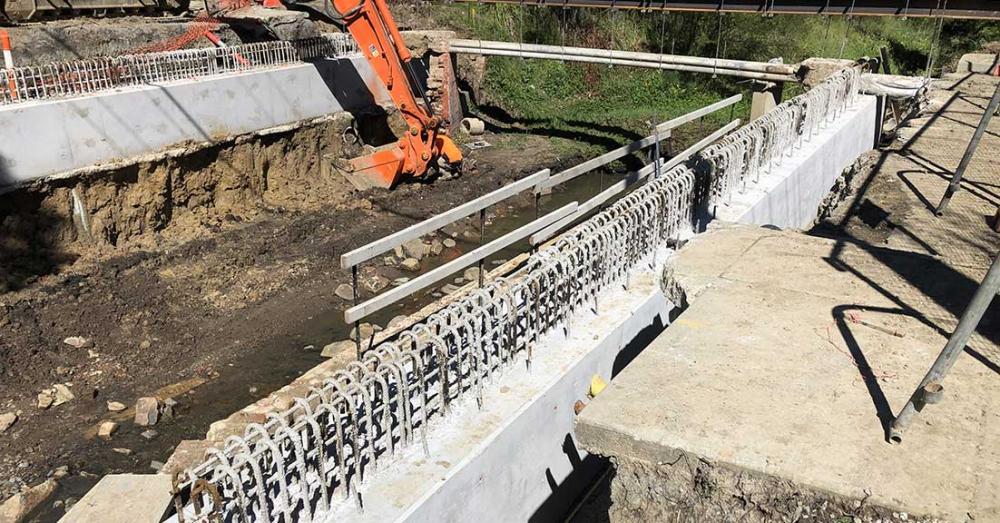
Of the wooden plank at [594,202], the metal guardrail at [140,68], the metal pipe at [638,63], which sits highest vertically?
the metal guardrail at [140,68]

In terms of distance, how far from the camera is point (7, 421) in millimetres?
8891

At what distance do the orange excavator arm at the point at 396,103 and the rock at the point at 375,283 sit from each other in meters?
4.18

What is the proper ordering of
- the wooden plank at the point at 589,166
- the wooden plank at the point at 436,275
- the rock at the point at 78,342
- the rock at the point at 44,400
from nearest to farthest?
the wooden plank at the point at 436,275 < the wooden plank at the point at 589,166 < the rock at the point at 44,400 < the rock at the point at 78,342

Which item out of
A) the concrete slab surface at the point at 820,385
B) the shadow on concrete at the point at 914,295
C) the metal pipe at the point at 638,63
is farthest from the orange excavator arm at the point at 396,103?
the shadow on concrete at the point at 914,295

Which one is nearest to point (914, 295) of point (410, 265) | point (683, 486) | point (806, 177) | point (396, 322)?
point (683, 486)

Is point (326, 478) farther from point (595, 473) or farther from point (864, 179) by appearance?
point (864, 179)

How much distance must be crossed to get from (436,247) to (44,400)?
692cm

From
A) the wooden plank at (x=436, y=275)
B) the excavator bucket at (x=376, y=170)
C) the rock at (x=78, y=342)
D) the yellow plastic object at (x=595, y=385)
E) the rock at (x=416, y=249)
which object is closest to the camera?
the wooden plank at (x=436, y=275)

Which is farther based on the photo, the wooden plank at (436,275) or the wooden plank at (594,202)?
the wooden plank at (594,202)

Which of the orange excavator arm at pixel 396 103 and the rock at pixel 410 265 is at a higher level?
the orange excavator arm at pixel 396 103

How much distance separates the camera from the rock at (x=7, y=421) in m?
8.83

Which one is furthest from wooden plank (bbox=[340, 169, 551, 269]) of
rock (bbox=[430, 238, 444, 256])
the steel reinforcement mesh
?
rock (bbox=[430, 238, 444, 256])

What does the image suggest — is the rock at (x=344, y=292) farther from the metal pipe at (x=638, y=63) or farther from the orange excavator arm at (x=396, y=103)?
the metal pipe at (x=638, y=63)

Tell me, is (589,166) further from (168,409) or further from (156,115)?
(156,115)
